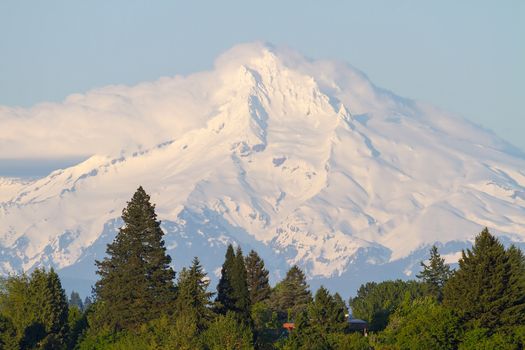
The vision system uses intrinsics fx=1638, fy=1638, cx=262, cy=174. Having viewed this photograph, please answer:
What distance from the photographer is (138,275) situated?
14562 cm

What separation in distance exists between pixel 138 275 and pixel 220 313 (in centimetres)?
1086

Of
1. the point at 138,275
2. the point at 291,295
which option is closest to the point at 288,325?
the point at 138,275

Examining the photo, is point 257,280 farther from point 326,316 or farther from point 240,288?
point 326,316

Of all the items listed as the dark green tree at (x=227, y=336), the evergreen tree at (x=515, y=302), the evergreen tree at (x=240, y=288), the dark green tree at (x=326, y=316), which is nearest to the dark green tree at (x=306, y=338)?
the dark green tree at (x=326, y=316)

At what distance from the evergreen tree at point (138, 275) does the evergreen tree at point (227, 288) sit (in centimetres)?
488

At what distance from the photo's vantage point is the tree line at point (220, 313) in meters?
128

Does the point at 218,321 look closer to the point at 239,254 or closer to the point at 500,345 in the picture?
the point at 239,254

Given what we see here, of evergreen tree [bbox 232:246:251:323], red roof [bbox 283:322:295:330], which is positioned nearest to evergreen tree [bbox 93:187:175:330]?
evergreen tree [bbox 232:246:251:323]

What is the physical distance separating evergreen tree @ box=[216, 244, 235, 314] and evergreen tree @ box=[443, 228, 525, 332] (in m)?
19.5

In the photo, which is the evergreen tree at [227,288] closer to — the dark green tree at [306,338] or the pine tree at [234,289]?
the pine tree at [234,289]

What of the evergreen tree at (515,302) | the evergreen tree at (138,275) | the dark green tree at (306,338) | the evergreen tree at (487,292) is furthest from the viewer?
the evergreen tree at (138,275)

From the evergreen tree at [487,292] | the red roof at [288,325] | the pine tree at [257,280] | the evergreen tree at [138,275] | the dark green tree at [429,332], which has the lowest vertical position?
the dark green tree at [429,332]

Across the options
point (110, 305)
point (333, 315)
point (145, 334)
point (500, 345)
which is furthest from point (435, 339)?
point (110, 305)

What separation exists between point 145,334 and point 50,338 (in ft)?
37.6
